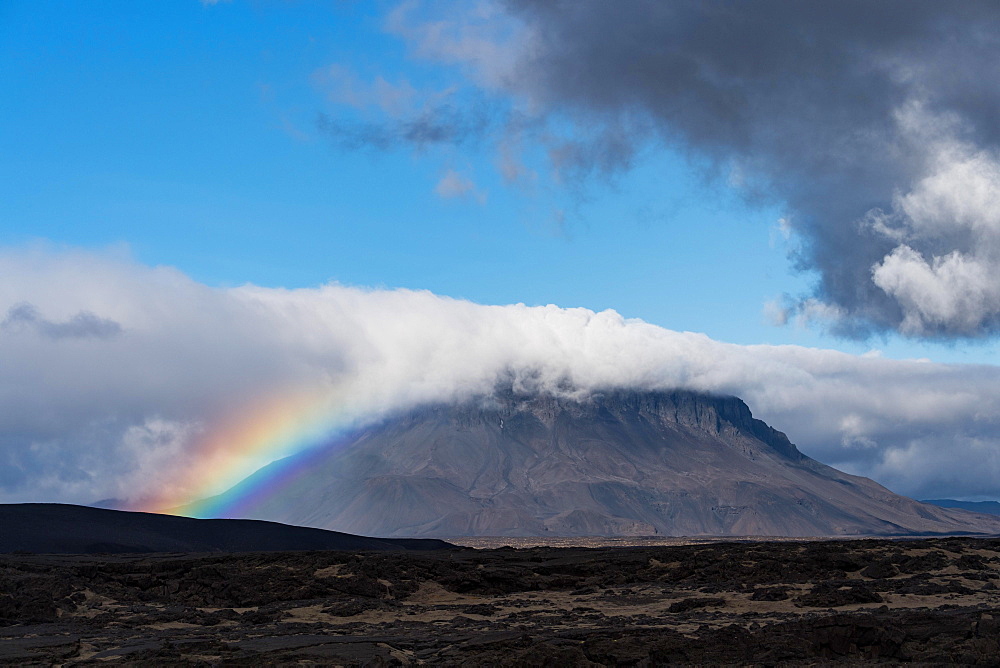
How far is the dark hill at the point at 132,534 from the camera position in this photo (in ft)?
450

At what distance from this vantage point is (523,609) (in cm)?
5441

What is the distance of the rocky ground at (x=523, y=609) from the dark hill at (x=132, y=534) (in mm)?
75198

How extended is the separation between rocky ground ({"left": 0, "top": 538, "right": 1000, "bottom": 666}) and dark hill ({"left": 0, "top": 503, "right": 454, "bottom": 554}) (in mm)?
75198

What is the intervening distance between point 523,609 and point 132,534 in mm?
114621

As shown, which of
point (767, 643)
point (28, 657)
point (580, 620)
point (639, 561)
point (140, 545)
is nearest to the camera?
point (767, 643)

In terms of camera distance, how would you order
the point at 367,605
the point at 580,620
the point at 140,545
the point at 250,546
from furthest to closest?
the point at 250,546 < the point at 140,545 < the point at 367,605 < the point at 580,620

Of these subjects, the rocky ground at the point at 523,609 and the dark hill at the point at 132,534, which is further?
the dark hill at the point at 132,534

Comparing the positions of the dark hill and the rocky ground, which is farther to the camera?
the dark hill

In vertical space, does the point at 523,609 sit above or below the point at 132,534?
above

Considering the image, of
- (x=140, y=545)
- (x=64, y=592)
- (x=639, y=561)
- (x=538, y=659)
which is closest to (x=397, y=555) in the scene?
(x=639, y=561)

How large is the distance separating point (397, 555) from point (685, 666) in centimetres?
4331

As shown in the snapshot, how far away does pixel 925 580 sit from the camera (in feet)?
193

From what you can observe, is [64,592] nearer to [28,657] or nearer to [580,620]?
[28,657]

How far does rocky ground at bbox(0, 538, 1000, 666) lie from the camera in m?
35.2
